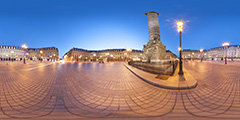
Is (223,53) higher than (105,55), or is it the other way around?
(223,53)

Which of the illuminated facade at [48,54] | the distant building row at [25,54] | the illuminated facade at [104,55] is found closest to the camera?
the distant building row at [25,54]

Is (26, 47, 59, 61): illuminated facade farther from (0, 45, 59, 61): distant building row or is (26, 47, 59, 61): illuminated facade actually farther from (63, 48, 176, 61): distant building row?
(63, 48, 176, 61): distant building row

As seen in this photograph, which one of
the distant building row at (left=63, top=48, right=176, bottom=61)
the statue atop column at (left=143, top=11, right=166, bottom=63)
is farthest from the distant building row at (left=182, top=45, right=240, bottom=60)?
the statue atop column at (left=143, top=11, right=166, bottom=63)

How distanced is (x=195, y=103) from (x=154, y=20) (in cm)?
2034

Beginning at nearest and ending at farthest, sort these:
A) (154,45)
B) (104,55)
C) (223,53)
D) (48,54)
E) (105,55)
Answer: (154,45)
(48,54)
(223,53)
(105,55)
(104,55)

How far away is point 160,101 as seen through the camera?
348 centimetres

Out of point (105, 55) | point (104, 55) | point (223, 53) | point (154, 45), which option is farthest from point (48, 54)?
point (223, 53)

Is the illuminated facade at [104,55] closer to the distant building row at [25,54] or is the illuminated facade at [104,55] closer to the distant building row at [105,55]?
the distant building row at [105,55]

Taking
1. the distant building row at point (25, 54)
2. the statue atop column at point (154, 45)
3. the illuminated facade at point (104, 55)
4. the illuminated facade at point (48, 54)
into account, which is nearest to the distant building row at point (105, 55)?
the illuminated facade at point (104, 55)

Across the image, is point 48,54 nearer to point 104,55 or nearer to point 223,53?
point 104,55

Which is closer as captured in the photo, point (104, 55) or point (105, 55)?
point (105, 55)

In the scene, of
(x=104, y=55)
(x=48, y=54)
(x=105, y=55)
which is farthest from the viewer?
(x=104, y=55)

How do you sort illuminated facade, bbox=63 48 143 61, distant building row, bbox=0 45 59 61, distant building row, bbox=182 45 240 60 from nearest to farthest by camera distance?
distant building row, bbox=0 45 59 61 < distant building row, bbox=182 45 240 60 < illuminated facade, bbox=63 48 143 61

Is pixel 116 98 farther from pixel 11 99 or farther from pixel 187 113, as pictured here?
pixel 11 99
